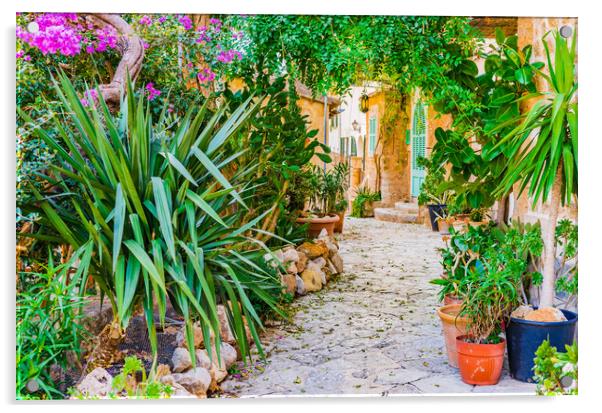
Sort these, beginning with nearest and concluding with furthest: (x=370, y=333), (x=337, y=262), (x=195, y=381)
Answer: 1. (x=195, y=381)
2. (x=370, y=333)
3. (x=337, y=262)

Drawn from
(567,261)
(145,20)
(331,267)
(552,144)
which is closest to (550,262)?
(567,261)

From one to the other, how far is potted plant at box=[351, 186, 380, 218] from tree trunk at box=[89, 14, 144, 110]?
1628 mm

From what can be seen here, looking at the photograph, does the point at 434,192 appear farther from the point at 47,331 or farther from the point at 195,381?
the point at 47,331

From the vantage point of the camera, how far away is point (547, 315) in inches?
135

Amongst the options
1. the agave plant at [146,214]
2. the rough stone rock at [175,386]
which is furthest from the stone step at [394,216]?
the rough stone rock at [175,386]

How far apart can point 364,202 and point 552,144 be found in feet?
4.52

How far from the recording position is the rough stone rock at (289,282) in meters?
4.66

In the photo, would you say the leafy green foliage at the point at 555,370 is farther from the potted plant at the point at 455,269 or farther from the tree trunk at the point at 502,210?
the tree trunk at the point at 502,210

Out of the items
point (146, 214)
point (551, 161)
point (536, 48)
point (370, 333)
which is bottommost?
point (370, 333)

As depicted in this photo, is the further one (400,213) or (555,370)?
(400,213)

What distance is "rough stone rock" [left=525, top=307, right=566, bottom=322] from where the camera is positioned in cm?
341

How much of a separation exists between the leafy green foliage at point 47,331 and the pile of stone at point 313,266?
1.76 m

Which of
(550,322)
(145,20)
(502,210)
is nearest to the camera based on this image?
(550,322)

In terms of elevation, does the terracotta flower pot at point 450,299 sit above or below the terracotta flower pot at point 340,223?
below
